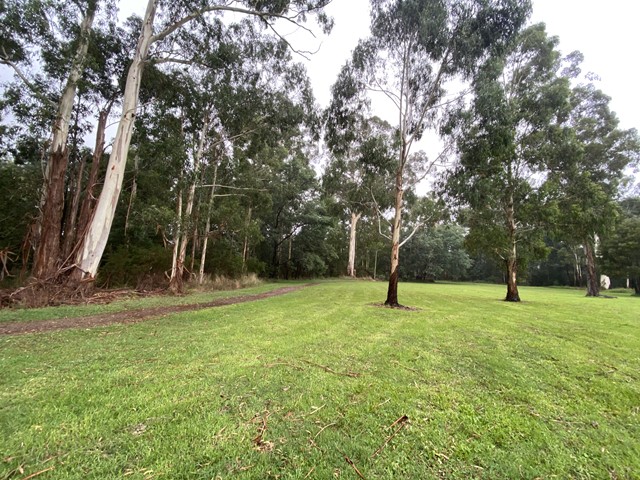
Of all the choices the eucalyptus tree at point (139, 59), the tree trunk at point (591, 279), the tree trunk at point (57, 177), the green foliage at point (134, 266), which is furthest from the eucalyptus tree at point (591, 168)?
the tree trunk at point (57, 177)

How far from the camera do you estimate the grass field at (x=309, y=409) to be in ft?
5.79

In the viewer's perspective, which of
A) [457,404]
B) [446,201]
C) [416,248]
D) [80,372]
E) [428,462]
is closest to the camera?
[428,462]

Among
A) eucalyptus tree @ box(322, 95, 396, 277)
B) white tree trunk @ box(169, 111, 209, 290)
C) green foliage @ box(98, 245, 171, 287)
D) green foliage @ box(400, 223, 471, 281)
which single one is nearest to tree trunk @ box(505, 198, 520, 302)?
eucalyptus tree @ box(322, 95, 396, 277)

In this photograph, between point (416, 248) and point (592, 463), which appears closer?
point (592, 463)

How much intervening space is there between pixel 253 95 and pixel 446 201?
1056 centimetres

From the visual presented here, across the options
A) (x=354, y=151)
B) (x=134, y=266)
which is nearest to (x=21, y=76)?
(x=134, y=266)

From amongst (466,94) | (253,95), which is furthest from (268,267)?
(466,94)

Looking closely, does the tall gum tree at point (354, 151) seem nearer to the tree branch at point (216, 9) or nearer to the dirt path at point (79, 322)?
the tree branch at point (216, 9)

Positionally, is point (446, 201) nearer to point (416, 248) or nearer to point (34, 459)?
point (34, 459)

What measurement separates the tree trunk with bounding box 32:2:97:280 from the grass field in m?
6.71

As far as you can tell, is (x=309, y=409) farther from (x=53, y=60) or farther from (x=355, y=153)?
(x=53, y=60)

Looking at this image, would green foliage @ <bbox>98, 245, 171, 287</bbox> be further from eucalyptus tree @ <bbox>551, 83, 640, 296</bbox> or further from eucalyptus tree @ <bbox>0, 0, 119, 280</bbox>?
eucalyptus tree @ <bbox>551, 83, 640, 296</bbox>

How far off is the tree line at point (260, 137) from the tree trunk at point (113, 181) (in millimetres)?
54

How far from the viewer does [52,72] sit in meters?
11.7
